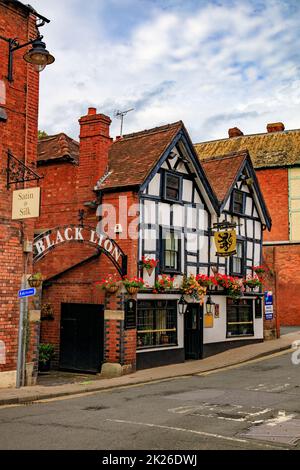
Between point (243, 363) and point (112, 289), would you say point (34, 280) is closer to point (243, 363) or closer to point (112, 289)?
point (112, 289)

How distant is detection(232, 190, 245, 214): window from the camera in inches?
945

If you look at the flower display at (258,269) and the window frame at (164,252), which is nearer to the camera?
the window frame at (164,252)

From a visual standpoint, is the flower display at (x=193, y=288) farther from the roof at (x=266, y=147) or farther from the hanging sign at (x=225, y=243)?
the roof at (x=266, y=147)

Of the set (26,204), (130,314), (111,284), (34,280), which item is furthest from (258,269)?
(26,204)

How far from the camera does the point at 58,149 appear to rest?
21031 millimetres

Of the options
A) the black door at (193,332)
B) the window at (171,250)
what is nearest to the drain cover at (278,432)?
the window at (171,250)

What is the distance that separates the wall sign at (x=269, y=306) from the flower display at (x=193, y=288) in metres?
7.31

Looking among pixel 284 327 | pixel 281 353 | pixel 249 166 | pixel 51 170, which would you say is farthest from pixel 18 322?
pixel 284 327

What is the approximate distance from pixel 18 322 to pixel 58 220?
6609mm

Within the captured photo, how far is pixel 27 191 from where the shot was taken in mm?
13633

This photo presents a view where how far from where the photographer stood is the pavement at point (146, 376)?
42.8ft

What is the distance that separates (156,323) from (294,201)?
18530 millimetres

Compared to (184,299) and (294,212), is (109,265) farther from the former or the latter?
(294,212)

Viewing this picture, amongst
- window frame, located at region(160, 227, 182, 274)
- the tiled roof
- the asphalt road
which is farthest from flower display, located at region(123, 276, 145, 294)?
the tiled roof
